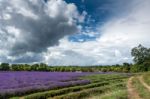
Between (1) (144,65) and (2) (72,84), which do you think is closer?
(2) (72,84)

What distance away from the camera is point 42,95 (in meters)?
27.4

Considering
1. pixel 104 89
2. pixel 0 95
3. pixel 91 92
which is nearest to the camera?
pixel 0 95

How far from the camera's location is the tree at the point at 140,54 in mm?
128125

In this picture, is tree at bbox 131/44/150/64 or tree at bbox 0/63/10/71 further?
tree at bbox 131/44/150/64

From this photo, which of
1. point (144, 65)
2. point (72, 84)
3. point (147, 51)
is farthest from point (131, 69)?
point (72, 84)

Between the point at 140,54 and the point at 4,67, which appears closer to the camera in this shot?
the point at 4,67

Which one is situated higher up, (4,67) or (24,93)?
(4,67)

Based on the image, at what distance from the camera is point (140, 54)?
130 meters

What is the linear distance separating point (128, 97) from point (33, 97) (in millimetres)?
8954

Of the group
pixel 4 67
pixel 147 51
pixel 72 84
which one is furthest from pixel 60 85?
pixel 147 51

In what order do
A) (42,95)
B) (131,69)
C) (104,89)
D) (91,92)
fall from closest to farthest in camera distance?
1. (42,95)
2. (91,92)
3. (104,89)
4. (131,69)

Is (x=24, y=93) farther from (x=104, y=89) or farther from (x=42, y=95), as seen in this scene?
(x=104, y=89)

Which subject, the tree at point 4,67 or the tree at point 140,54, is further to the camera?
the tree at point 140,54

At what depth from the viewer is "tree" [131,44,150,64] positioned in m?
128
